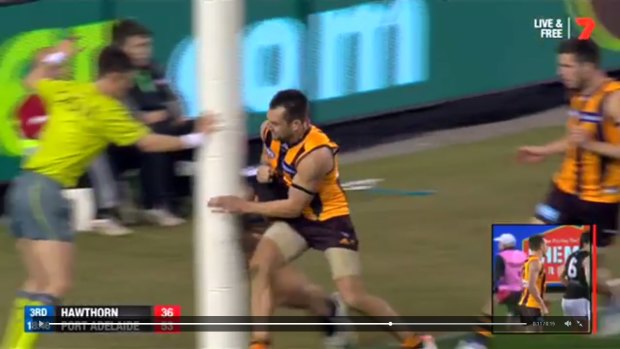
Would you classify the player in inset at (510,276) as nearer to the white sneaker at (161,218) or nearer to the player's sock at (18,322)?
the player's sock at (18,322)

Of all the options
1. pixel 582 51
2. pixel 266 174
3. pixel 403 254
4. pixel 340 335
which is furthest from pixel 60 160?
pixel 403 254

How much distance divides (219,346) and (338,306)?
1.35m

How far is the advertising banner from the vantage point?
858cm

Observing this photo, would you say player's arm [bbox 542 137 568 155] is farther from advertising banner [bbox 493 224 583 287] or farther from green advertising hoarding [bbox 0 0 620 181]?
green advertising hoarding [bbox 0 0 620 181]

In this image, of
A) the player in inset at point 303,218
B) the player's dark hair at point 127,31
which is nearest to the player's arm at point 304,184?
the player in inset at point 303,218

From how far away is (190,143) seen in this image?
25.0ft

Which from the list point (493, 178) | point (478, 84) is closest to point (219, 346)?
point (493, 178)

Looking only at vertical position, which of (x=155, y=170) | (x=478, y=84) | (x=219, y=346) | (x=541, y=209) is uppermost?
(x=478, y=84)

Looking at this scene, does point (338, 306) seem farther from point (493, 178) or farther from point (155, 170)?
point (493, 178)

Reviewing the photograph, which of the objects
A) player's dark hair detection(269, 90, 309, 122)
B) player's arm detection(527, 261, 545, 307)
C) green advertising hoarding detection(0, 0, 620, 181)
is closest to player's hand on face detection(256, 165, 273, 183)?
player's dark hair detection(269, 90, 309, 122)

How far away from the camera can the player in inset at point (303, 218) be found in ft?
26.8

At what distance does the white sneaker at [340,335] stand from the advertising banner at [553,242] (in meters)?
0.95

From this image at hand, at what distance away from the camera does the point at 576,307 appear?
866cm

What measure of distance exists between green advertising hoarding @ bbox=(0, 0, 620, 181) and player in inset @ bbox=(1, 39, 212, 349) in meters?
4.23
